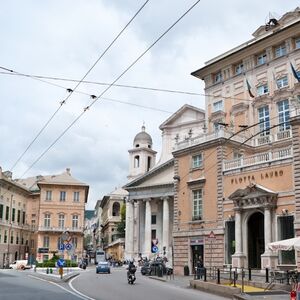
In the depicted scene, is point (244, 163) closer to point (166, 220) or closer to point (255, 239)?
point (255, 239)

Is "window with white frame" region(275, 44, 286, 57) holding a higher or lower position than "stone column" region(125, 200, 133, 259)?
higher

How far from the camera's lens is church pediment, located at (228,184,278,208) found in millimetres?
35688

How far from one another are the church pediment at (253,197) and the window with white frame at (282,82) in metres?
11.7

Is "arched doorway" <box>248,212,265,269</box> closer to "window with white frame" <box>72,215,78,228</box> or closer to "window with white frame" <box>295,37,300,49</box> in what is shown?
"window with white frame" <box>295,37,300,49</box>

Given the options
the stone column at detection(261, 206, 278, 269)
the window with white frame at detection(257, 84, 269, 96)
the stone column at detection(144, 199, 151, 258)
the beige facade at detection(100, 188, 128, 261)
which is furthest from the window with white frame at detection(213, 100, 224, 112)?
the beige facade at detection(100, 188, 128, 261)

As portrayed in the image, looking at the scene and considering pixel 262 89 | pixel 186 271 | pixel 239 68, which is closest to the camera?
pixel 186 271

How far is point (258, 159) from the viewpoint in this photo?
1480 inches

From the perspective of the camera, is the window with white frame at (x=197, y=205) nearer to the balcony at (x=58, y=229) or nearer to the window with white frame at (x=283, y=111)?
the window with white frame at (x=283, y=111)

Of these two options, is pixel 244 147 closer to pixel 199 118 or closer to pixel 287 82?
pixel 287 82

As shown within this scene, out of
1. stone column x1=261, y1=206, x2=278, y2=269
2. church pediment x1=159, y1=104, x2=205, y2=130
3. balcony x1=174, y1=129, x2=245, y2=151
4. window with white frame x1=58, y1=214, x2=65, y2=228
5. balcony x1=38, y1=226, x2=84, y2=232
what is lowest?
stone column x1=261, y1=206, x2=278, y2=269

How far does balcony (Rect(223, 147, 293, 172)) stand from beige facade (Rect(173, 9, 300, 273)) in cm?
7

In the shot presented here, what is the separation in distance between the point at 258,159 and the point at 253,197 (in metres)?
2.83

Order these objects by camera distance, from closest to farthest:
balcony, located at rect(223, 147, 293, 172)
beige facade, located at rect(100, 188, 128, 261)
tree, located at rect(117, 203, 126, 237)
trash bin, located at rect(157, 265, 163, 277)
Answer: balcony, located at rect(223, 147, 293, 172)
trash bin, located at rect(157, 265, 163, 277)
tree, located at rect(117, 203, 126, 237)
beige facade, located at rect(100, 188, 128, 261)

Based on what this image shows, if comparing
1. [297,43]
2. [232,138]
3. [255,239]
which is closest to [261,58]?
[297,43]
